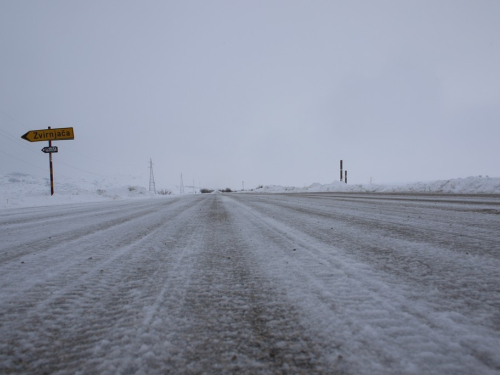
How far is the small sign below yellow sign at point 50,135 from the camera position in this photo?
1781 cm

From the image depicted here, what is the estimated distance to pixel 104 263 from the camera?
4.71ft

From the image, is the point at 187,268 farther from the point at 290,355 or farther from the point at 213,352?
the point at 290,355

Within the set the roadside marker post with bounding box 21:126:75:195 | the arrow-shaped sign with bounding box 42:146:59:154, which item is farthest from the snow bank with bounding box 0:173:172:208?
the roadside marker post with bounding box 21:126:75:195

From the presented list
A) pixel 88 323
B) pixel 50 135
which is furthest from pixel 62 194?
pixel 88 323

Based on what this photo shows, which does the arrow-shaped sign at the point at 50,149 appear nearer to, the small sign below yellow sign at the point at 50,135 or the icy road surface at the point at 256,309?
the small sign below yellow sign at the point at 50,135

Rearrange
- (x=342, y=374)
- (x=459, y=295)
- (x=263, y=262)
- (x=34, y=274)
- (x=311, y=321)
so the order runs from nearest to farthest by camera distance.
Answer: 1. (x=342, y=374)
2. (x=311, y=321)
3. (x=459, y=295)
4. (x=34, y=274)
5. (x=263, y=262)

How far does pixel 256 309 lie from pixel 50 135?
22825 millimetres

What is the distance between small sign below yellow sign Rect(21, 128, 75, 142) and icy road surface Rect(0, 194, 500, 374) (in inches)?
820

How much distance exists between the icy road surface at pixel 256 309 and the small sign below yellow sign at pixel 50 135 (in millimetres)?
20816

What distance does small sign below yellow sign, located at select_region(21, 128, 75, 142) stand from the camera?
17.8 metres

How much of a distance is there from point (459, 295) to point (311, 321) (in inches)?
24.4

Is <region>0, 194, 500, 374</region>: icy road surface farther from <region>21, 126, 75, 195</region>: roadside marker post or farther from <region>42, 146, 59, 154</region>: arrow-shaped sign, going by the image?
<region>21, 126, 75, 195</region>: roadside marker post

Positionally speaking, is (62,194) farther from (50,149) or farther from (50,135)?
(50,135)

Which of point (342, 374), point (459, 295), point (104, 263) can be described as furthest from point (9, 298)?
point (459, 295)
